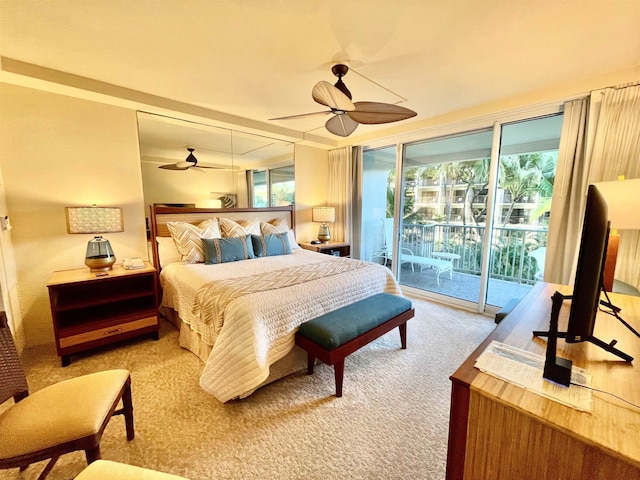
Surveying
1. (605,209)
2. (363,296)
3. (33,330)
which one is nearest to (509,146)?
(363,296)

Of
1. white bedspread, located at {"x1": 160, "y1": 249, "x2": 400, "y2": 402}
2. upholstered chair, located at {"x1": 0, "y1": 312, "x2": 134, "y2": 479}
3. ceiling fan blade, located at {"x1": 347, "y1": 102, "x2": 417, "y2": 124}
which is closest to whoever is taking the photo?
upholstered chair, located at {"x1": 0, "y1": 312, "x2": 134, "y2": 479}

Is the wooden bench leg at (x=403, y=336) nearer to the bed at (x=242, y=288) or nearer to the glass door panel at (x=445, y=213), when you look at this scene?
the bed at (x=242, y=288)

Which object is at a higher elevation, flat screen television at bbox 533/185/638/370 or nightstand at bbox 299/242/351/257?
flat screen television at bbox 533/185/638/370

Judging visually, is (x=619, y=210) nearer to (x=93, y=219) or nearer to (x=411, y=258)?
(x=411, y=258)

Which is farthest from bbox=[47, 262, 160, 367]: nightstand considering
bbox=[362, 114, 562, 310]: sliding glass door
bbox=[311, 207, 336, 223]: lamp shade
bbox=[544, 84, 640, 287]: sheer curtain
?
bbox=[544, 84, 640, 287]: sheer curtain

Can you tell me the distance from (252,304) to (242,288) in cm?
28

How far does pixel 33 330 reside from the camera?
2.54 meters

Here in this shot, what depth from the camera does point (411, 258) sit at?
14.6ft

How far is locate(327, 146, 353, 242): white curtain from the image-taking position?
15.0 ft

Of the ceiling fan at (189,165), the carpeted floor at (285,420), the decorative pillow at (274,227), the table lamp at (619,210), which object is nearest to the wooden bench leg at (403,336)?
the carpeted floor at (285,420)

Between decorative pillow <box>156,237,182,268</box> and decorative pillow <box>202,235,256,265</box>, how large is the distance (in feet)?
1.38

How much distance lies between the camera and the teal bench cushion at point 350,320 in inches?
74.6

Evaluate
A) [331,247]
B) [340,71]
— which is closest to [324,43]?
[340,71]

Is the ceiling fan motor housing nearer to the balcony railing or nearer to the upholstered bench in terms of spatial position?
the upholstered bench
